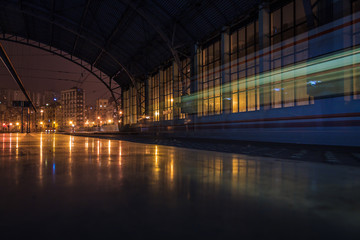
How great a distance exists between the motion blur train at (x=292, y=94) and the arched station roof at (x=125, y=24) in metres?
4.12

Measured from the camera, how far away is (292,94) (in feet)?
51.3

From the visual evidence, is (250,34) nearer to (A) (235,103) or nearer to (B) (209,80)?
(A) (235,103)

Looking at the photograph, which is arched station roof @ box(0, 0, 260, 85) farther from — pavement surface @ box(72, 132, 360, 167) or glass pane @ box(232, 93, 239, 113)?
pavement surface @ box(72, 132, 360, 167)

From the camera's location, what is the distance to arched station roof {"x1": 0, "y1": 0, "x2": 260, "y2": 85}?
72.5ft

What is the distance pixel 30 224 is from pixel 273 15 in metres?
21.0

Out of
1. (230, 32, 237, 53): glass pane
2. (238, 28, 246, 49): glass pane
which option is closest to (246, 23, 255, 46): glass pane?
(238, 28, 246, 49): glass pane

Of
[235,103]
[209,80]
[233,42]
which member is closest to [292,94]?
[235,103]

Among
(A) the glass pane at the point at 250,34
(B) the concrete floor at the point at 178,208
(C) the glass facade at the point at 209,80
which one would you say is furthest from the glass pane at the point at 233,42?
(B) the concrete floor at the point at 178,208

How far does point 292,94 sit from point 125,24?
20282mm

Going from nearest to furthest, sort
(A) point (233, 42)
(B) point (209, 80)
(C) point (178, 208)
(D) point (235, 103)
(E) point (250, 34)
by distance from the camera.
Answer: (C) point (178, 208) < (E) point (250, 34) < (D) point (235, 103) < (A) point (233, 42) < (B) point (209, 80)

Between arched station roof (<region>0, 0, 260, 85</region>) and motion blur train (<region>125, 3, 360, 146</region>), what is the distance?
412 centimetres

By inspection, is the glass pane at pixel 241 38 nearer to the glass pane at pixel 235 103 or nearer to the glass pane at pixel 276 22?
the glass pane at pixel 276 22

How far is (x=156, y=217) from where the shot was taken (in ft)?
6.34

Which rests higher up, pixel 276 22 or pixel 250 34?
pixel 276 22
